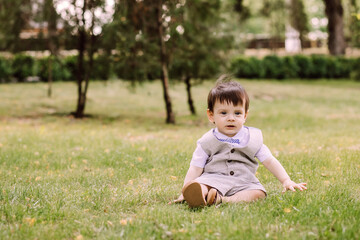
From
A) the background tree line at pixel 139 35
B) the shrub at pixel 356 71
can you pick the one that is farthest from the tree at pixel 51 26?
the shrub at pixel 356 71

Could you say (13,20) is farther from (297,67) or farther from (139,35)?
(297,67)

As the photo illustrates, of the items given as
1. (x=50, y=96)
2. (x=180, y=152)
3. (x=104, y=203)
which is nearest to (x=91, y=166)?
(x=180, y=152)

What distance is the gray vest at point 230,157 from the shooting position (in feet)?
12.6

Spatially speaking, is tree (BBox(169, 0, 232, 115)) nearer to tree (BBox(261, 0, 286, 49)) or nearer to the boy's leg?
the boy's leg

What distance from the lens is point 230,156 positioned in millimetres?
3842

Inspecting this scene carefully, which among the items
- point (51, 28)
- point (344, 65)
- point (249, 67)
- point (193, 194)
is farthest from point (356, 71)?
point (193, 194)

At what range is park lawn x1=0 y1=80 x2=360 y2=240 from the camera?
308 cm

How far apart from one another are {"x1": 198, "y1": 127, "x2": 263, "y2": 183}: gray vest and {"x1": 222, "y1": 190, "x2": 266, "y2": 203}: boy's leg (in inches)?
5.6

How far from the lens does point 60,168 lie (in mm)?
5496

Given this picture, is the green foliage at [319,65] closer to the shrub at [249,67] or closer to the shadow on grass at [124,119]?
the shrub at [249,67]

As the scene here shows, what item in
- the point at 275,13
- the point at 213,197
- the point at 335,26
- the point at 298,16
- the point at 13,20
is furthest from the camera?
the point at 275,13

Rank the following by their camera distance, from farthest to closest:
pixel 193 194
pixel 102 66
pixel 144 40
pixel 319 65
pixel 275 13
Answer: pixel 275 13 < pixel 319 65 < pixel 102 66 < pixel 144 40 < pixel 193 194

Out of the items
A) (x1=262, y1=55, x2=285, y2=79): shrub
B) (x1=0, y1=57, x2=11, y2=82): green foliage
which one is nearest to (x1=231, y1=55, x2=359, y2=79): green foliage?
(x1=262, y1=55, x2=285, y2=79): shrub

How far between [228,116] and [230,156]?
1.24ft
